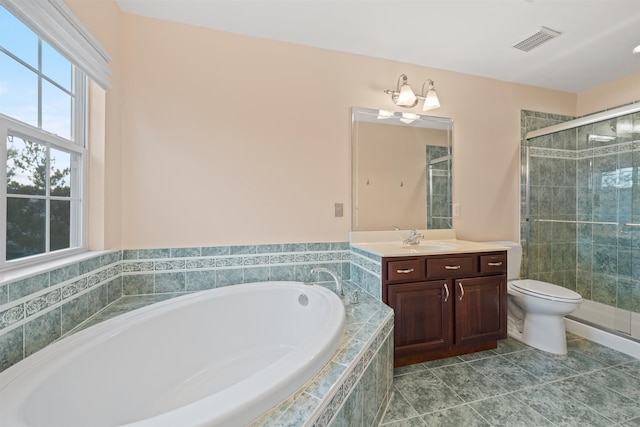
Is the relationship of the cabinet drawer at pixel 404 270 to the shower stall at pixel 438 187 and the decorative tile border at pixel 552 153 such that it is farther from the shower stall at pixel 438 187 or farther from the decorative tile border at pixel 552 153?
the decorative tile border at pixel 552 153

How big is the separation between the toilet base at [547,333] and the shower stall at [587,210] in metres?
0.51

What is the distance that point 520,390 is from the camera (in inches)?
61.4

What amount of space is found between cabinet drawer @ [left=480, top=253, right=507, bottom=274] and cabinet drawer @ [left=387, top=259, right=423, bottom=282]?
0.53 metres

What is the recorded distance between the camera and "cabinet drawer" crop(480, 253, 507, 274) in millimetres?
1912

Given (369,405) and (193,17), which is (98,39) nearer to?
(193,17)

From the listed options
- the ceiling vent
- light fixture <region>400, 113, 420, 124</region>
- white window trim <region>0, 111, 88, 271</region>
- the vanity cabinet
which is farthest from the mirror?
white window trim <region>0, 111, 88, 271</region>

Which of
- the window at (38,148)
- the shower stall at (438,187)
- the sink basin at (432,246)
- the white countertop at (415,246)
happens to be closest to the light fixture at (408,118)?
the shower stall at (438,187)

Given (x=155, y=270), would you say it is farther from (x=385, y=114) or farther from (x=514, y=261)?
(x=514, y=261)

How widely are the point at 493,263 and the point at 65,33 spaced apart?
2.79 metres

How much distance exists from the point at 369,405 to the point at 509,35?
2.61 m

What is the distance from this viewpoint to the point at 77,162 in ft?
5.04

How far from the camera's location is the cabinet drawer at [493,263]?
1.91 metres

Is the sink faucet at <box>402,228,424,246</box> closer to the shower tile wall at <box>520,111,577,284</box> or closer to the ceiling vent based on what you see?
the shower tile wall at <box>520,111,577,284</box>

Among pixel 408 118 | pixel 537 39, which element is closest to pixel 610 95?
pixel 537 39
